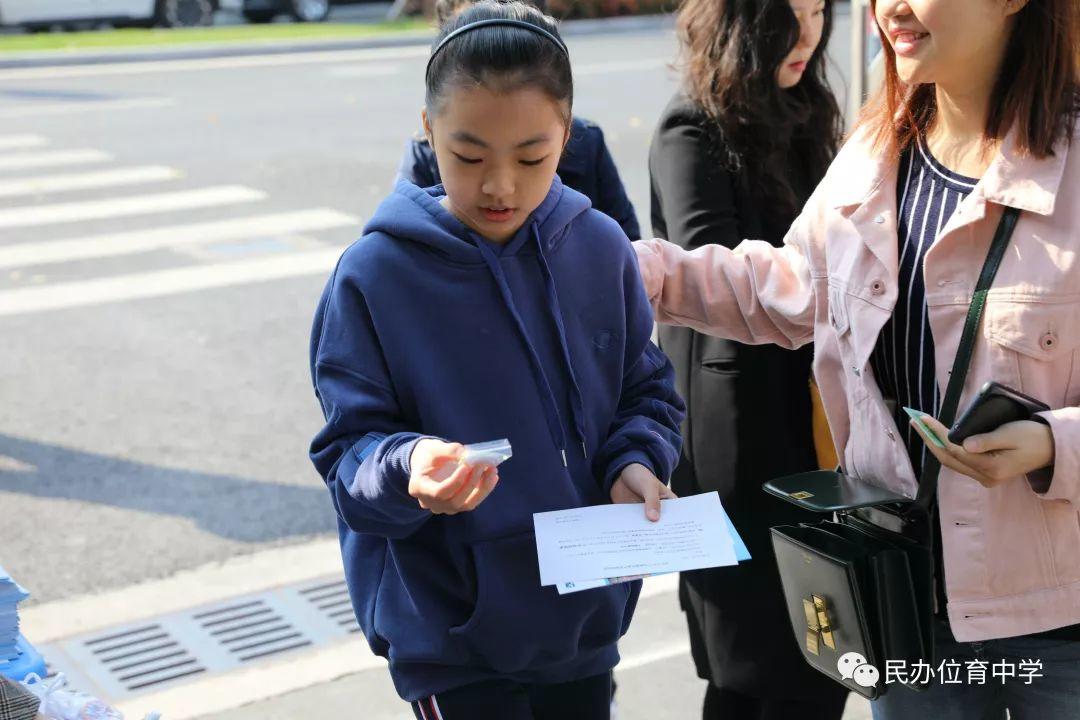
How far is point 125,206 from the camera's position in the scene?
1023 cm

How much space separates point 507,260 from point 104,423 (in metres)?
4.44

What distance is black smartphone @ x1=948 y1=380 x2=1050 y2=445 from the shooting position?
2043 mm

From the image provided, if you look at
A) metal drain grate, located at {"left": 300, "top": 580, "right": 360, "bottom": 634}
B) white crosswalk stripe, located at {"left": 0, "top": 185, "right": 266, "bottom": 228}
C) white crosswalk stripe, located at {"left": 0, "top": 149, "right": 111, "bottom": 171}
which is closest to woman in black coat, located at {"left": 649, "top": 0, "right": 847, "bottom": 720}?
metal drain grate, located at {"left": 300, "top": 580, "right": 360, "bottom": 634}

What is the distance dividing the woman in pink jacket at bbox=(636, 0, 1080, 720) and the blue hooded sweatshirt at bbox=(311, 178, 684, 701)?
1.30 ft

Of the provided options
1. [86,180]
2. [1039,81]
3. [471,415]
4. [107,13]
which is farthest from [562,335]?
[107,13]

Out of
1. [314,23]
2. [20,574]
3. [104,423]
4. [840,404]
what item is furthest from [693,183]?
[314,23]

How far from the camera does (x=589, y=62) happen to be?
18438 millimetres

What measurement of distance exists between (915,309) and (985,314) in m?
0.15

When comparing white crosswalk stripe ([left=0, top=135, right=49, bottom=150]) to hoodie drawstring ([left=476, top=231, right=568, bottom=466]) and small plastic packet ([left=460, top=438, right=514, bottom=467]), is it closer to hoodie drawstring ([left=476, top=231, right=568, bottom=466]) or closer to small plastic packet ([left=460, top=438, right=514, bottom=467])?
hoodie drawstring ([left=476, top=231, right=568, bottom=466])

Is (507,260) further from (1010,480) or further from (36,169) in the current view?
(36,169)

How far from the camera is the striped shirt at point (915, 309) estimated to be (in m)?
2.28

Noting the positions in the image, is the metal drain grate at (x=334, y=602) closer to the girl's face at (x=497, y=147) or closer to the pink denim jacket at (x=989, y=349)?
the pink denim jacket at (x=989, y=349)

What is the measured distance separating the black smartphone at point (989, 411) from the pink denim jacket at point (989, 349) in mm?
64

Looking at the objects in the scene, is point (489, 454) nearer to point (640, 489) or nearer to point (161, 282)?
point (640, 489)
